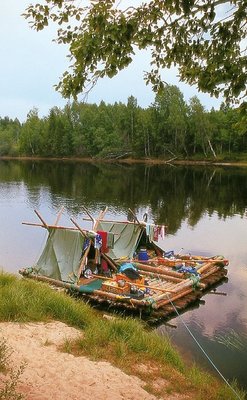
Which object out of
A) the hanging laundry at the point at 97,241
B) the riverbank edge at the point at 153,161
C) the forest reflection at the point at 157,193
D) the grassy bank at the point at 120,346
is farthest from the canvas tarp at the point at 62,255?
the riverbank edge at the point at 153,161

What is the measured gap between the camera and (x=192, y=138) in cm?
9900

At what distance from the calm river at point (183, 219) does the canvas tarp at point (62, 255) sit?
2754mm

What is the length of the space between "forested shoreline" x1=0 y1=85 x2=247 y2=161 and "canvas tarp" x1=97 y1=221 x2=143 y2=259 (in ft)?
189

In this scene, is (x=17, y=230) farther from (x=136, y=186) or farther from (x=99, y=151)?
(x=99, y=151)

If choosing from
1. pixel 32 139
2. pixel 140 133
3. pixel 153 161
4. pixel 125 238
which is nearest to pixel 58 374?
pixel 125 238

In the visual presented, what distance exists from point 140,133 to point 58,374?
9730 centimetres

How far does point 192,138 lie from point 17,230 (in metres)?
73.3

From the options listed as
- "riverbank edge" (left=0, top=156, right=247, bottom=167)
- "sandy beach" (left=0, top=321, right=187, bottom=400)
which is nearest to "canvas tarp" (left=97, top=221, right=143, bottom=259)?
"sandy beach" (left=0, top=321, right=187, bottom=400)

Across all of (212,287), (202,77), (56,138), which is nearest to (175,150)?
(56,138)

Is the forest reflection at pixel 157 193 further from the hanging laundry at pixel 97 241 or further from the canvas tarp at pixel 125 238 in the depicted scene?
the hanging laundry at pixel 97 241

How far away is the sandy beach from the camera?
292 inches

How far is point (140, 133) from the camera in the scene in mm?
103438

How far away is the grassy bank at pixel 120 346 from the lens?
8875 millimetres

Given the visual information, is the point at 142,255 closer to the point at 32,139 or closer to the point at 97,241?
the point at 97,241
